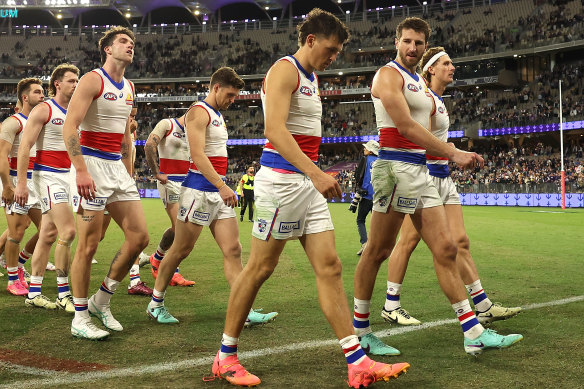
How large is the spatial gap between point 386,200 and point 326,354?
1.23 m

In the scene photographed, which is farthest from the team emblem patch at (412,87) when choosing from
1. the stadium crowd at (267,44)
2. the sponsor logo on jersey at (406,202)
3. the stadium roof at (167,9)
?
the stadium roof at (167,9)

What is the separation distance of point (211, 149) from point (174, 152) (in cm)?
196

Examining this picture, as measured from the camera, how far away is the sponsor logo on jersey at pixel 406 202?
176 inches

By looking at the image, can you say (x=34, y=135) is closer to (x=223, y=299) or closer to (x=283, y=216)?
(x=223, y=299)

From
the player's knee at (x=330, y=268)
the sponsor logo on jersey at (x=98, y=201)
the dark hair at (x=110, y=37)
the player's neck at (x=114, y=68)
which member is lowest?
the player's knee at (x=330, y=268)

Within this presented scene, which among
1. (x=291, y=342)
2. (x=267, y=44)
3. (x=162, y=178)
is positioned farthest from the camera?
(x=267, y=44)

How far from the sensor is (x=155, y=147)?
24.8 ft

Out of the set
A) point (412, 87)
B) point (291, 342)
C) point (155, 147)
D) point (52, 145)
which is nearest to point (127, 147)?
point (52, 145)

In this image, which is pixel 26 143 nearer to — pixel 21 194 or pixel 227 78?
pixel 21 194

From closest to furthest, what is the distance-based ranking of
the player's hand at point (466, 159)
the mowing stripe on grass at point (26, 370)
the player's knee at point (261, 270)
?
the player's knee at point (261, 270)
the mowing stripe on grass at point (26, 370)
the player's hand at point (466, 159)

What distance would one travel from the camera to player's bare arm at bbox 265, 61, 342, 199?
3463 millimetres

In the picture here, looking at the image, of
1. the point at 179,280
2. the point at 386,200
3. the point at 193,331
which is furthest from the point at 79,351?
the point at 179,280

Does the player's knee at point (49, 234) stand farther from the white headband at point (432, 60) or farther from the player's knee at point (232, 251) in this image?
the white headband at point (432, 60)

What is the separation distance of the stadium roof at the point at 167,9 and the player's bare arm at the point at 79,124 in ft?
201
